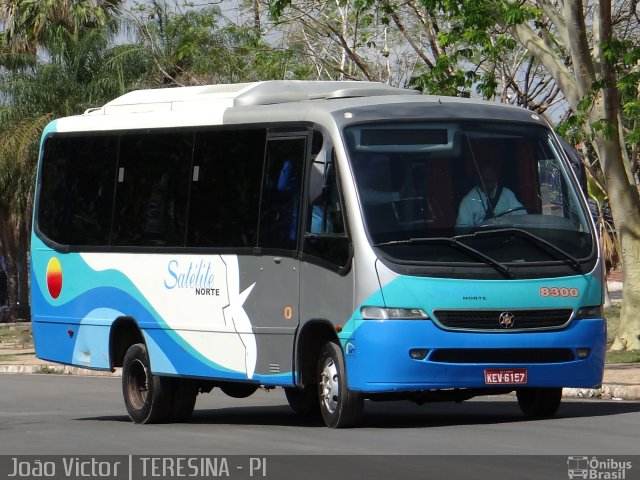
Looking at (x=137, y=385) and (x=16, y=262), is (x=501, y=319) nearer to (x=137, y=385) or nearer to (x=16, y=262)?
(x=137, y=385)

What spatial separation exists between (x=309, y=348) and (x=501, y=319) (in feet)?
5.72

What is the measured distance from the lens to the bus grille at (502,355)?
13.2 meters

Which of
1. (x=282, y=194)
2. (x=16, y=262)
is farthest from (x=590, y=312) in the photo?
(x=16, y=262)

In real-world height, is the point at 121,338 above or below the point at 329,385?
above

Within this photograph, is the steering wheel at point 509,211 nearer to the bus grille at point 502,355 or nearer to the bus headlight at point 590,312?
the bus headlight at point 590,312

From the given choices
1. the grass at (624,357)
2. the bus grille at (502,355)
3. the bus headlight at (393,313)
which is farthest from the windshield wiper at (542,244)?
the grass at (624,357)

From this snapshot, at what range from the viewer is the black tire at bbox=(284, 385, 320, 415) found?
16172 mm

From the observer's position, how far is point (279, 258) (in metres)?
14.2

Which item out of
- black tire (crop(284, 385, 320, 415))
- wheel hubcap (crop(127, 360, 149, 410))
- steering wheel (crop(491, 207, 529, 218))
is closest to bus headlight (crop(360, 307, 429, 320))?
steering wheel (crop(491, 207, 529, 218))

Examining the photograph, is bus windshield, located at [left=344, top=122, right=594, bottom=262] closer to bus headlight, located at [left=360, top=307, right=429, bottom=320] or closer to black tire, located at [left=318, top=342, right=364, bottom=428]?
bus headlight, located at [left=360, top=307, right=429, bottom=320]

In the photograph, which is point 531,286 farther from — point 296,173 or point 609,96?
point 609,96

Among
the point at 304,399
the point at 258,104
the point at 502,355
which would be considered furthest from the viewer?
the point at 304,399
